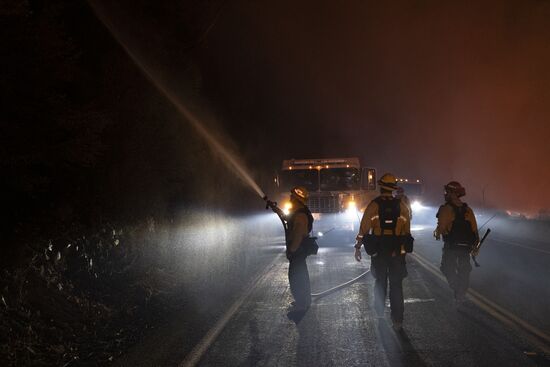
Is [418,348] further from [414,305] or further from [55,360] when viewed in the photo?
[55,360]

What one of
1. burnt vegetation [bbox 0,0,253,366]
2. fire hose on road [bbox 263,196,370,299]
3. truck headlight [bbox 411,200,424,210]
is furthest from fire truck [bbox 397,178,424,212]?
burnt vegetation [bbox 0,0,253,366]

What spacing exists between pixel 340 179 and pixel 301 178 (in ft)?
4.98

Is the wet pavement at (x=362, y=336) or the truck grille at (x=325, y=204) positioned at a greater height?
the truck grille at (x=325, y=204)

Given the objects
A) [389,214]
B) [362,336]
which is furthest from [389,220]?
[362,336]

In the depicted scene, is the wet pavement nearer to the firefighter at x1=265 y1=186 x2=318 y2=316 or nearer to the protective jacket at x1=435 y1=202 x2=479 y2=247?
the firefighter at x1=265 y1=186 x2=318 y2=316

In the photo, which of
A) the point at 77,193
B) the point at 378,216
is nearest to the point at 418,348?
the point at 378,216

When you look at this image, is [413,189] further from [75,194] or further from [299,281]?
[75,194]

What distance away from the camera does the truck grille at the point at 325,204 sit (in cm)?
2247

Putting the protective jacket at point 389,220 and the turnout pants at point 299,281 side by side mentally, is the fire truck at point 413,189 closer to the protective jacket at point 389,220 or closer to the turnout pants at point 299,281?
the turnout pants at point 299,281

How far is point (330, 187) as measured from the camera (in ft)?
74.6

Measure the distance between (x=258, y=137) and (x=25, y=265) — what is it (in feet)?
128

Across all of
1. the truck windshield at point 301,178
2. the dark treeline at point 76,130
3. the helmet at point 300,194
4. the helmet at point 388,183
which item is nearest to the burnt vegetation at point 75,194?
the dark treeline at point 76,130

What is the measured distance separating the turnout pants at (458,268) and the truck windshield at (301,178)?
13.7 m

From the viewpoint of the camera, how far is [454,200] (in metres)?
8.98
